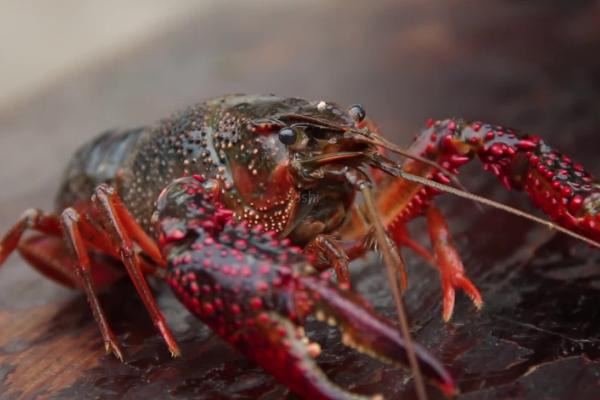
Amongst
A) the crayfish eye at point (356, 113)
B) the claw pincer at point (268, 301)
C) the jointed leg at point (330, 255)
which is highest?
the crayfish eye at point (356, 113)

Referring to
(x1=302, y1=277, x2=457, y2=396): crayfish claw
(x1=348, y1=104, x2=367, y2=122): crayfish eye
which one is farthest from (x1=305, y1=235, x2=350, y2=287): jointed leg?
(x1=302, y1=277, x2=457, y2=396): crayfish claw

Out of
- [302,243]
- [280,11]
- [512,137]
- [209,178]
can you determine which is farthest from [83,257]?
[280,11]

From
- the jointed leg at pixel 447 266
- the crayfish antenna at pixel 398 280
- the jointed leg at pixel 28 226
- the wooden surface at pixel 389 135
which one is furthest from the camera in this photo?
the jointed leg at pixel 28 226

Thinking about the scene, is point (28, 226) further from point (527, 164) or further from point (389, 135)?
point (389, 135)

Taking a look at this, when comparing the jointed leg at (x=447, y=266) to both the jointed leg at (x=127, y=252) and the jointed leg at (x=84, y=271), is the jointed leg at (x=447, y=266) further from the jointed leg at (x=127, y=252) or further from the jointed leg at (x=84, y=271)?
the jointed leg at (x=84, y=271)

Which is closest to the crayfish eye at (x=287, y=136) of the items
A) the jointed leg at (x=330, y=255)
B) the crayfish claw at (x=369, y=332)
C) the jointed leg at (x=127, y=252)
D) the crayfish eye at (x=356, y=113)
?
the crayfish eye at (x=356, y=113)
